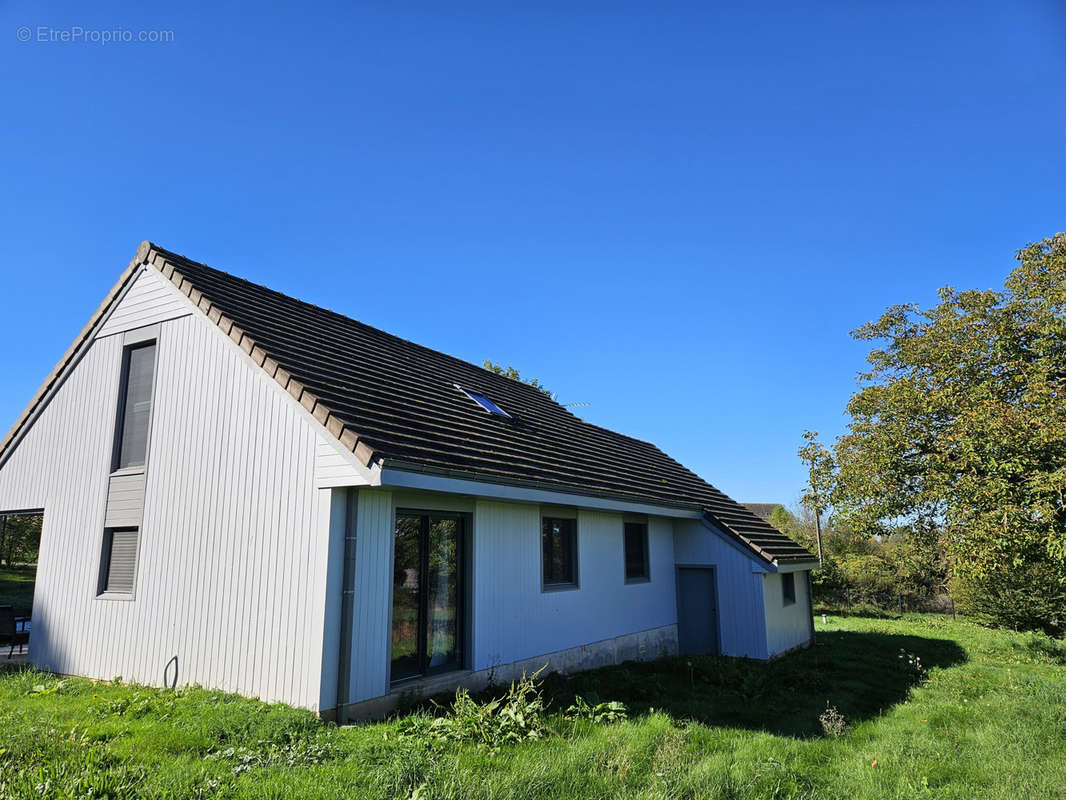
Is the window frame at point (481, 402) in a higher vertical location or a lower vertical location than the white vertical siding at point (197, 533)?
higher

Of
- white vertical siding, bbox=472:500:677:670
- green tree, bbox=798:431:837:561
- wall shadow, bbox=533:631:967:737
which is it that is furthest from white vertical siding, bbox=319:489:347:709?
green tree, bbox=798:431:837:561

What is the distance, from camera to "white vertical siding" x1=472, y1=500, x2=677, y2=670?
9125mm

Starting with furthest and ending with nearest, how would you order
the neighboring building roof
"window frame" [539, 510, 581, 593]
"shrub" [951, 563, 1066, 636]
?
the neighboring building roof → "shrub" [951, 563, 1066, 636] → "window frame" [539, 510, 581, 593]

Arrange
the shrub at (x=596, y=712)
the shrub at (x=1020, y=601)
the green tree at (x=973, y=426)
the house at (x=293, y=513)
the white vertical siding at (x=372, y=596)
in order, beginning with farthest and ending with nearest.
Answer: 1. the shrub at (x=1020, y=601)
2. the green tree at (x=973, y=426)
3. the shrub at (x=596, y=712)
4. the house at (x=293, y=513)
5. the white vertical siding at (x=372, y=596)

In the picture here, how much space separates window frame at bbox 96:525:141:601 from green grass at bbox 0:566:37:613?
9611mm

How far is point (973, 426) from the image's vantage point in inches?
549

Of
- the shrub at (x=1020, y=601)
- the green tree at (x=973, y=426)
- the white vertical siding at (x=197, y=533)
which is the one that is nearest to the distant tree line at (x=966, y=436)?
the green tree at (x=973, y=426)

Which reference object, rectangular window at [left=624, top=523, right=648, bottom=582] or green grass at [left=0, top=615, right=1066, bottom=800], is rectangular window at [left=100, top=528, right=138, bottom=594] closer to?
green grass at [left=0, top=615, right=1066, bottom=800]

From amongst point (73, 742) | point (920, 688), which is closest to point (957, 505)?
point (920, 688)

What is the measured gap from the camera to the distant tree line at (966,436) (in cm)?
1323

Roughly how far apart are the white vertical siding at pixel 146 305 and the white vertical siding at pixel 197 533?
0.57 ft

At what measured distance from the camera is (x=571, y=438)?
1481 centimetres

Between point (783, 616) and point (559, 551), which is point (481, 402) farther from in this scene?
point (783, 616)

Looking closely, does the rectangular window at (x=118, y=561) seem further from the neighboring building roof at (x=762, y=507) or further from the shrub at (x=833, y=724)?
the neighboring building roof at (x=762, y=507)
